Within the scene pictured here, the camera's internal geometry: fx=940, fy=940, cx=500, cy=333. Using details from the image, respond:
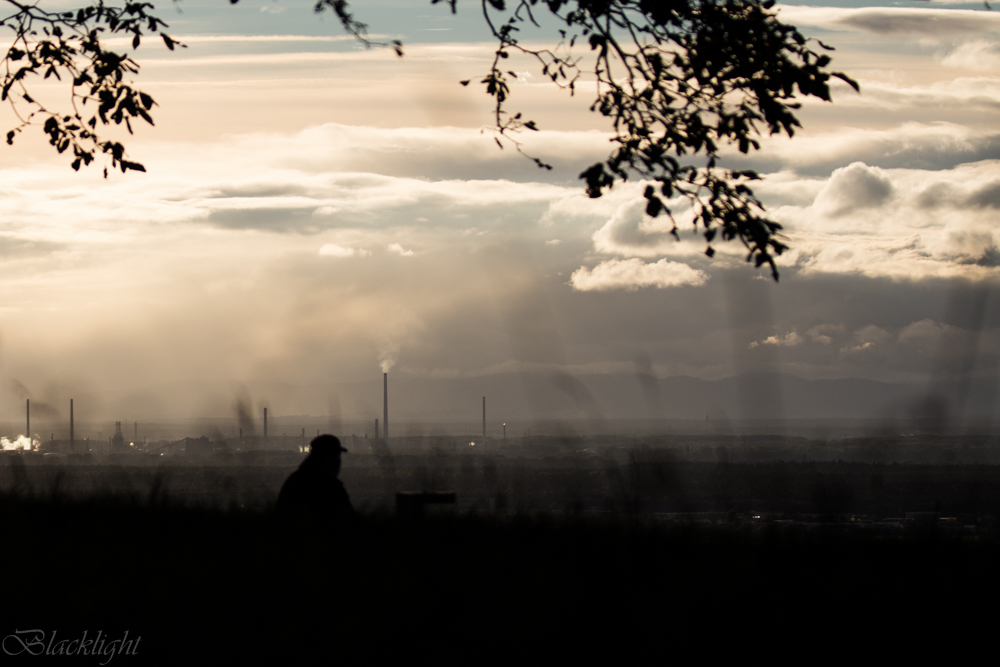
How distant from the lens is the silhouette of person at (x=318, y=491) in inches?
270

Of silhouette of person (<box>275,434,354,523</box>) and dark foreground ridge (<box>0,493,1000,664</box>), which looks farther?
silhouette of person (<box>275,434,354,523</box>)

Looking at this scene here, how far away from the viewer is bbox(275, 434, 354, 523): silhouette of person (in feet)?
22.5

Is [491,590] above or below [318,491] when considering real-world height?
below

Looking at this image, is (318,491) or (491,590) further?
(318,491)

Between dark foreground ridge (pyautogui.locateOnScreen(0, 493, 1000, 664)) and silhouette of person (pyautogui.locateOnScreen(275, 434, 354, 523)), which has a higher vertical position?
silhouette of person (pyautogui.locateOnScreen(275, 434, 354, 523))

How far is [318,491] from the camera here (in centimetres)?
713

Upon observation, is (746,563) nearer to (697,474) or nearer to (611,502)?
(611,502)

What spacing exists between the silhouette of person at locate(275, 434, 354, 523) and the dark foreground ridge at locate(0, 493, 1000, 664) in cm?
43

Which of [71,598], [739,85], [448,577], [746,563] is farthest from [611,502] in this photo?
[739,85]

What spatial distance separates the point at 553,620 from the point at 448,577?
2.49ft

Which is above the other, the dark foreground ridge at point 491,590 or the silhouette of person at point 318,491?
the silhouette of person at point 318,491

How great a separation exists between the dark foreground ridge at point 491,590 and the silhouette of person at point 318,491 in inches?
16.8

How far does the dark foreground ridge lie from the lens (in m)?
4.57

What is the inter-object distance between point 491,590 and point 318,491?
2.46 m
